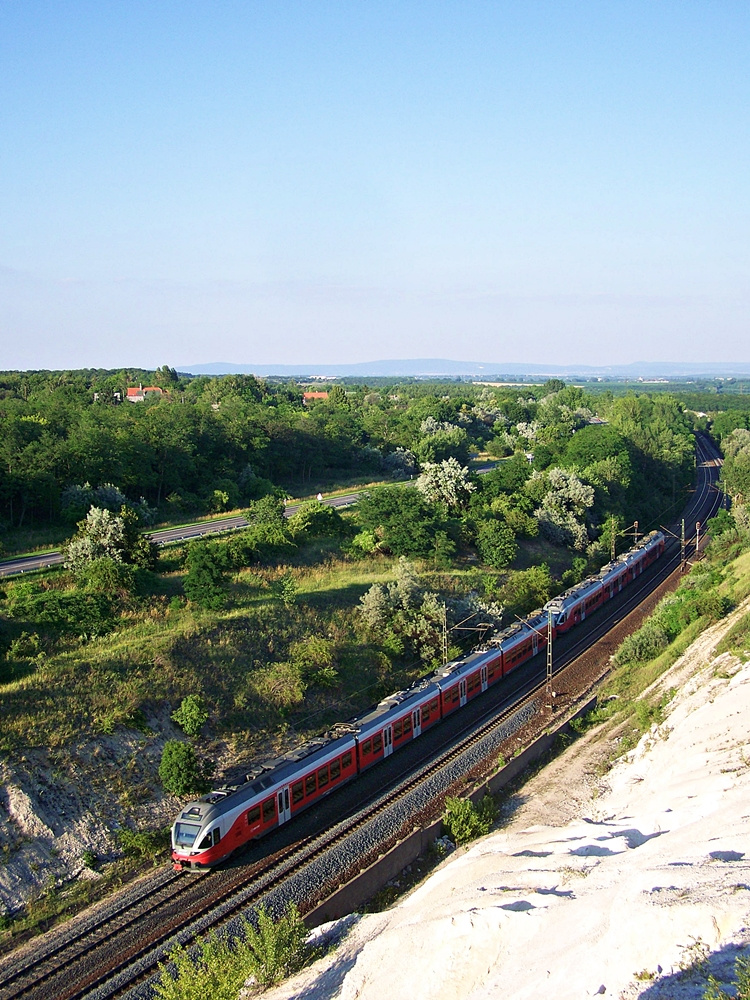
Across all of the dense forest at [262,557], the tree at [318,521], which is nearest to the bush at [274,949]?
the dense forest at [262,557]

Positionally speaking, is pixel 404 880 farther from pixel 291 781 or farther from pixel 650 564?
pixel 650 564

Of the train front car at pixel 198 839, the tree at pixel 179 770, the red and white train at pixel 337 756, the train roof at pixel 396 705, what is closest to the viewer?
the train front car at pixel 198 839

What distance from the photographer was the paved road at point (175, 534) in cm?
4012

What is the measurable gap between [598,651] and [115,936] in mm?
29373

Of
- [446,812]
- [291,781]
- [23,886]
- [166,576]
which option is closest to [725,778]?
[446,812]

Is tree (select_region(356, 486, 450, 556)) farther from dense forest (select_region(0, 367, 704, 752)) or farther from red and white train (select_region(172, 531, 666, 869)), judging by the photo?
red and white train (select_region(172, 531, 666, 869))

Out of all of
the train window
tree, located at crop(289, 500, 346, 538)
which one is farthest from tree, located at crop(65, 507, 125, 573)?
the train window

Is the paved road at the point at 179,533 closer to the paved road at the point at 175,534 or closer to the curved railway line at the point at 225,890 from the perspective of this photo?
the paved road at the point at 175,534

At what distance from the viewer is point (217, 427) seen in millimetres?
68938

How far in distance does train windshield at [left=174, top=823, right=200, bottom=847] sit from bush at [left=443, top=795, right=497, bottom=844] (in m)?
7.75

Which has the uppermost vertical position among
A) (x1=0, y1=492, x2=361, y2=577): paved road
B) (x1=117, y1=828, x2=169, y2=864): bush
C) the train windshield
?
(x1=0, y1=492, x2=361, y2=577): paved road

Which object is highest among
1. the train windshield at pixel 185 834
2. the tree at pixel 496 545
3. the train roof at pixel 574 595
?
the tree at pixel 496 545

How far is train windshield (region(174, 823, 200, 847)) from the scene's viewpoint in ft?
70.4

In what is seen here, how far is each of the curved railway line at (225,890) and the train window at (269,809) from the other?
2.88 feet
